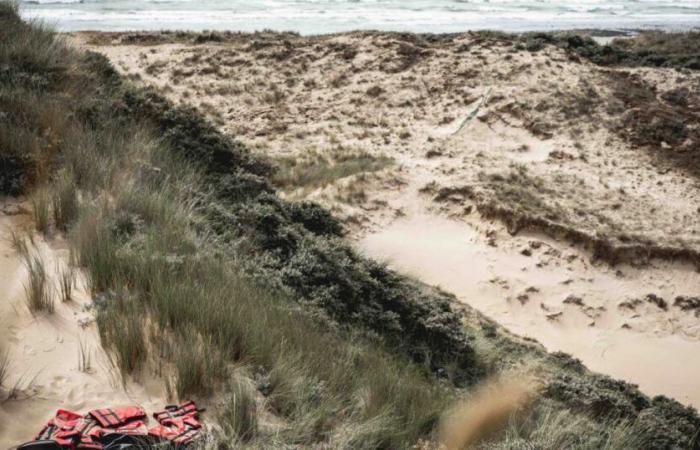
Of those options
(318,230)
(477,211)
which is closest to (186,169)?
(318,230)

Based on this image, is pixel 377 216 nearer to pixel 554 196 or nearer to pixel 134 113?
pixel 554 196

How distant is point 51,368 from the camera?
299 cm

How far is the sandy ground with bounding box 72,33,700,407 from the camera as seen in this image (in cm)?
789

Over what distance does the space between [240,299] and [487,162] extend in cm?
865

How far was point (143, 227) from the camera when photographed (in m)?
4.45

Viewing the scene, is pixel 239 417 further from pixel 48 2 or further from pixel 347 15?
pixel 48 2

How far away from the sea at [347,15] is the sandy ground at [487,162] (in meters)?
9.44

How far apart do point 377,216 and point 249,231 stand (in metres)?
4.41

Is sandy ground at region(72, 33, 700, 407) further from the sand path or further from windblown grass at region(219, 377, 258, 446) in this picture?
windblown grass at region(219, 377, 258, 446)

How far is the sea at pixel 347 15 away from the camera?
2744cm

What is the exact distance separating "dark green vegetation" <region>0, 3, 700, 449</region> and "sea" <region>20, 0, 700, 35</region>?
2036cm

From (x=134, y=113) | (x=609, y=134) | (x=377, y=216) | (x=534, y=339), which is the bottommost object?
(x=534, y=339)

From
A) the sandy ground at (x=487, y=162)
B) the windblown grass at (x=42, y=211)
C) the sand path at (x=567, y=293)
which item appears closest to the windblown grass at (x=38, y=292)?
the windblown grass at (x=42, y=211)

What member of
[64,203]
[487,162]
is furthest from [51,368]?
[487,162]
